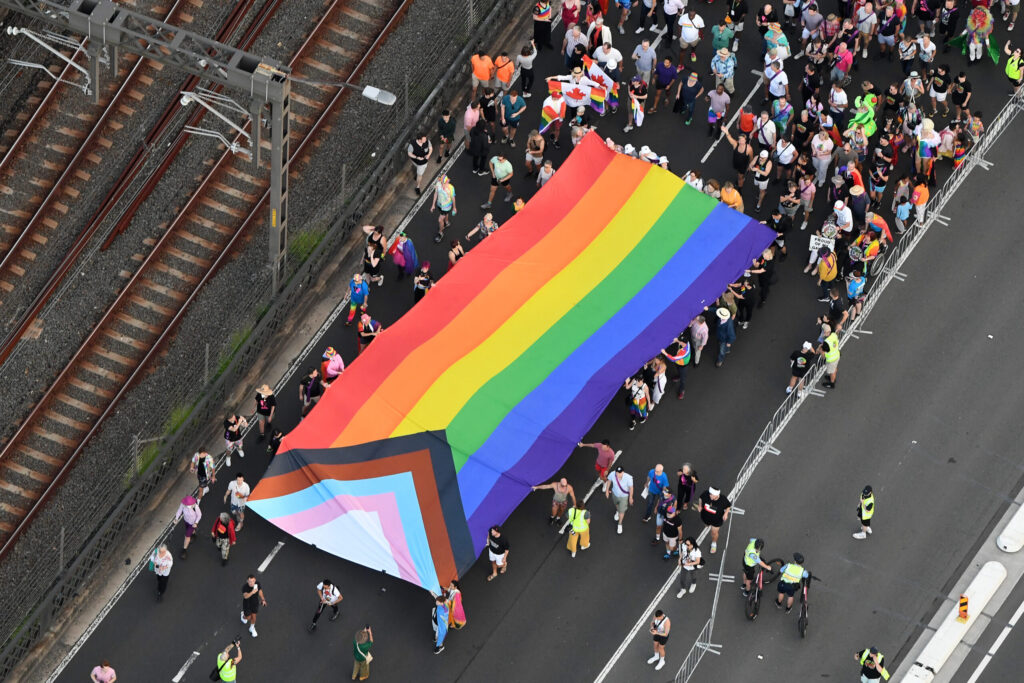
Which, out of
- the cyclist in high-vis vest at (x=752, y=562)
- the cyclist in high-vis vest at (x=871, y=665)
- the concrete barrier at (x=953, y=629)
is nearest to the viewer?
the cyclist in high-vis vest at (x=871, y=665)

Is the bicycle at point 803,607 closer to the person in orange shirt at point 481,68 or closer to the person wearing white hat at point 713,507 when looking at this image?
the person wearing white hat at point 713,507

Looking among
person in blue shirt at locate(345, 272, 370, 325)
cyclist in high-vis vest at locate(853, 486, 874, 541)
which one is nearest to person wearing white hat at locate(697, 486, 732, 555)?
cyclist in high-vis vest at locate(853, 486, 874, 541)

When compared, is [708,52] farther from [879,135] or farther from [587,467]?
[587,467]

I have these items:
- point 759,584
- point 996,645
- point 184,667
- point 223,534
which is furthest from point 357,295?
point 996,645

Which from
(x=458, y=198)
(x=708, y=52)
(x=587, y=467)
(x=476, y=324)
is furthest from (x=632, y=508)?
(x=708, y=52)

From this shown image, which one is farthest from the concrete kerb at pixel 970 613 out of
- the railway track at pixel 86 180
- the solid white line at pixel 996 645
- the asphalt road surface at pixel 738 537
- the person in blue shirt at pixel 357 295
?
the railway track at pixel 86 180

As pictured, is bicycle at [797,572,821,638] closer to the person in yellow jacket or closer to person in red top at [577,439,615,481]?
the person in yellow jacket

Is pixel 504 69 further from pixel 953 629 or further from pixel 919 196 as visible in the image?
pixel 953 629
